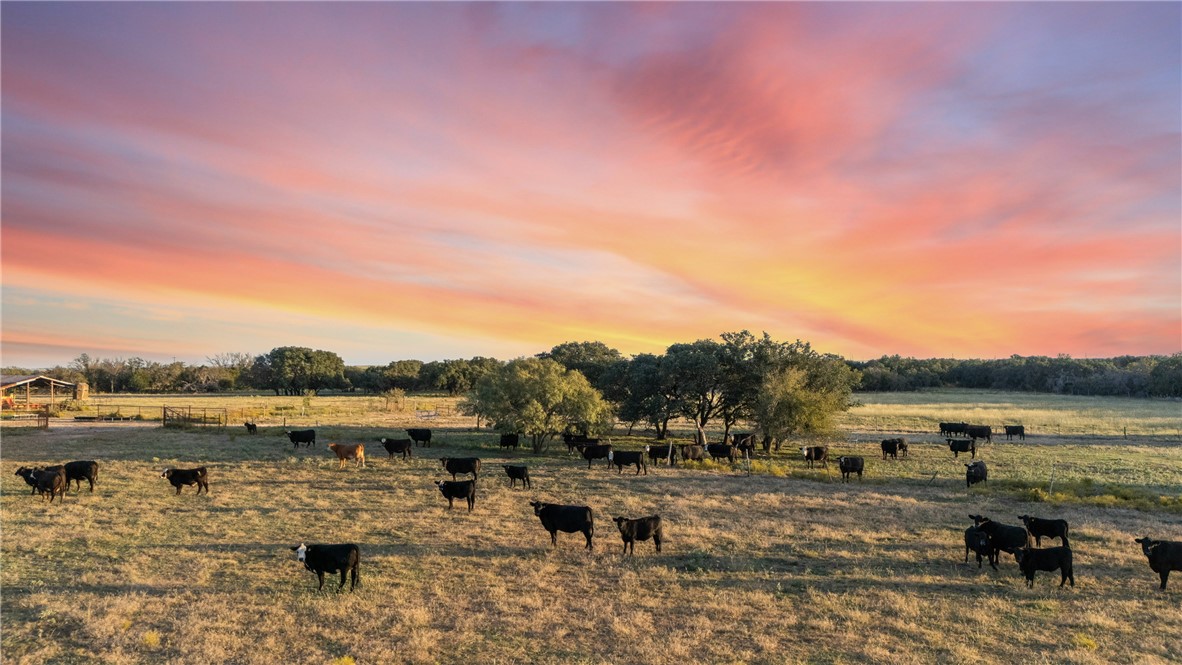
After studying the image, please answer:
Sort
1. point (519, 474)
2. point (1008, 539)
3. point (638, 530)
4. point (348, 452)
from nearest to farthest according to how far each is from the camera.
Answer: point (1008, 539) < point (638, 530) < point (519, 474) < point (348, 452)

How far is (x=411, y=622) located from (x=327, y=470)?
20.6m

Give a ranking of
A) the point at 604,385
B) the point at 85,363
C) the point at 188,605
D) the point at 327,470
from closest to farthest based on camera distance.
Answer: the point at 188,605 < the point at 327,470 < the point at 604,385 < the point at 85,363

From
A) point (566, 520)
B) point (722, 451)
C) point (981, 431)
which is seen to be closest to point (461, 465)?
point (566, 520)

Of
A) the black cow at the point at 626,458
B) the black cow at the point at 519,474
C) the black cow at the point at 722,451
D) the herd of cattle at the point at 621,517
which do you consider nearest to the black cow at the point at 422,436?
the herd of cattle at the point at 621,517

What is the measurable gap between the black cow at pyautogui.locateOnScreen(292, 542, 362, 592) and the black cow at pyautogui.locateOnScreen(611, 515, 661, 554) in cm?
695

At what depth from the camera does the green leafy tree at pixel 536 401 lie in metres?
39.1

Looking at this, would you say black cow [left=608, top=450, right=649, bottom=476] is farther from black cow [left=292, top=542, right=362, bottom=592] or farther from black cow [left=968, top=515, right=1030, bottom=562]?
black cow [left=292, top=542, right=362, bottom=592]

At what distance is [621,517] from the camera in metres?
17.7

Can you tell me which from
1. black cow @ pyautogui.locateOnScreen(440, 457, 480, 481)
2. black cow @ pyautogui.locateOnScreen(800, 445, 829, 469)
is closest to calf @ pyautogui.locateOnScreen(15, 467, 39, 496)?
black cow @ pyautogui.locateOnScreen(440, 457, 480, 481)

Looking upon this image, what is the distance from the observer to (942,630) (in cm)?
1158

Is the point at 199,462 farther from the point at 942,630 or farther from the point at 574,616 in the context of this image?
the point at 942,630

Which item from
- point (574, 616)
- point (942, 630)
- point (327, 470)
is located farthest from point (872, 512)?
point (327, 470)

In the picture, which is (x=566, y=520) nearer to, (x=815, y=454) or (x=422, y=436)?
(x=815, y=454)

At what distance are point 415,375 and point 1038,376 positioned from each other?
138482 mm
